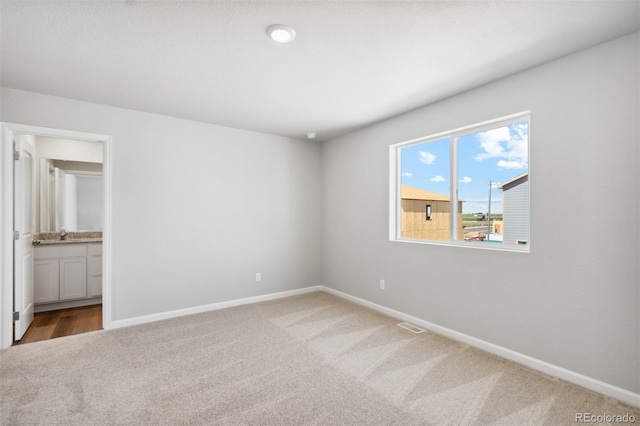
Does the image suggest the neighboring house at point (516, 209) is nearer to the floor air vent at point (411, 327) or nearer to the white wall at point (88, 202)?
the floor air vent at point (411, 327)

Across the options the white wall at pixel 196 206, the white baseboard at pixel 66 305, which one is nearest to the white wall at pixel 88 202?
the white baseboard at pixel 66 305

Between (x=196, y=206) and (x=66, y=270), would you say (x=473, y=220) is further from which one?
(x=66, y=270)

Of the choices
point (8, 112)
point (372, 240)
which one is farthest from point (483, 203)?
point (8, 112)

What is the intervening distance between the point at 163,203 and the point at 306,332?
89.0 inches

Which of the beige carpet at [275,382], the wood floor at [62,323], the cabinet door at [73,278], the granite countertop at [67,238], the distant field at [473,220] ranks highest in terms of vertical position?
the distant field at [473,220]

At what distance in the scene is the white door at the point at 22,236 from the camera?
304 cm

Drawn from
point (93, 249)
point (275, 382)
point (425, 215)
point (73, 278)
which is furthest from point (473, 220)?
point (73, 278)

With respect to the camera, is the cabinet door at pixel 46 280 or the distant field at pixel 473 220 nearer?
the distant field at pixel 473 220

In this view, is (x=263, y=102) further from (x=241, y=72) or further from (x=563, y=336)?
(x=563, y=336)

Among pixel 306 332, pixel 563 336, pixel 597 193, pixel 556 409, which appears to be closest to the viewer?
pixel 556 409

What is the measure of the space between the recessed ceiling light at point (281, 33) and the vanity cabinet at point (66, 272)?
160 inches

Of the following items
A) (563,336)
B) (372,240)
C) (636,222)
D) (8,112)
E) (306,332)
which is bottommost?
(306,332)

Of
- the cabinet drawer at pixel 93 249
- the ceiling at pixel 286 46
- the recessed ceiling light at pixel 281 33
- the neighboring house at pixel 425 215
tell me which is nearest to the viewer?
the ceiling at pixel 286 46

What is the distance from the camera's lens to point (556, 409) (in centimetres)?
197
